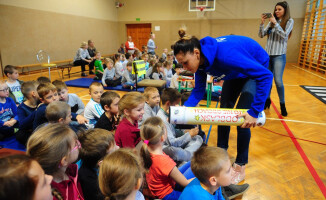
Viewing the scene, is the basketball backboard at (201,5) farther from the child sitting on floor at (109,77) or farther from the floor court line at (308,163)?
the floor court line at (308,163)

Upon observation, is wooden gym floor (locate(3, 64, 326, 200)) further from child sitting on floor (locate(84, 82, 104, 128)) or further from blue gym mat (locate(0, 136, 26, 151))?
blue gym mat (locate(0, 136, 26, 151))

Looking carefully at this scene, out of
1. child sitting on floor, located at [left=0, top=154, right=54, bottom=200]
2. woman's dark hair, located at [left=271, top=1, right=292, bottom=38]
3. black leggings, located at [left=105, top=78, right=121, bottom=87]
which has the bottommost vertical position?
black leggings, located at [left=105, top=78, right=121, bottom=87]

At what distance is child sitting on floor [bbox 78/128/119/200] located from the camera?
1.28 m

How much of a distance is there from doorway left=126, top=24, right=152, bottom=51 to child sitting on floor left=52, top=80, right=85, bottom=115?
11.3m

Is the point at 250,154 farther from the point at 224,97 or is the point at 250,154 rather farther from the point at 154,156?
the point at 154,156

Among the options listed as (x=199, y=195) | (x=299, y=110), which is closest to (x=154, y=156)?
(x=199, y=195)

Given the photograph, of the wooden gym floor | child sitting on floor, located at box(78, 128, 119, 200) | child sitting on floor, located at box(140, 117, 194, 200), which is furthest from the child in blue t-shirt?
the wooden gym floor

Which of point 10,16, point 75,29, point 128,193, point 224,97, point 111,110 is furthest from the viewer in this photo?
point 75,29

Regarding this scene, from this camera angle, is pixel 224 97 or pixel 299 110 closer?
pixel 224 97

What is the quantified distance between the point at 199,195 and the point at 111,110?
1.54 meters

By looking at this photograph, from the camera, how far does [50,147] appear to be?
1073 mm

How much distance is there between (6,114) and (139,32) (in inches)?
474

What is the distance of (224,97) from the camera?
2037 mm

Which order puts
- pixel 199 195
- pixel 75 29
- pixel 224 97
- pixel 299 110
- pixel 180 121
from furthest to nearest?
pixel 75 29
pixel 299 110
pixel 224 97
pixel 180 121
pixel 199 195
